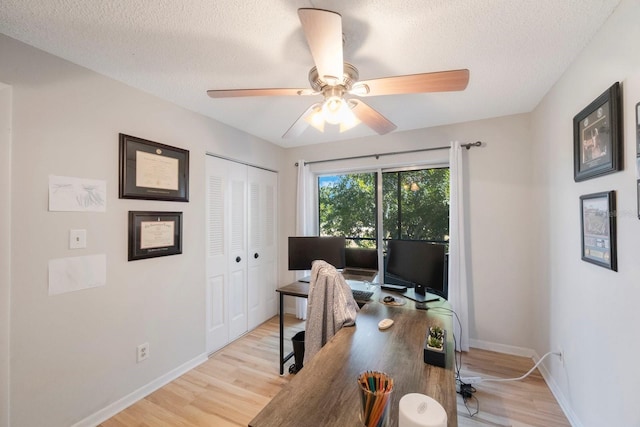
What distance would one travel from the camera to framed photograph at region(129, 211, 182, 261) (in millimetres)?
1945

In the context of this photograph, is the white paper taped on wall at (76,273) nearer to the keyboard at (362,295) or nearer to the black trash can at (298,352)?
the black trash can at (298,352)

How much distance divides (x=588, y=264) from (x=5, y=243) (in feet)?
10.7

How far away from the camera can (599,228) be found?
55.3 inches

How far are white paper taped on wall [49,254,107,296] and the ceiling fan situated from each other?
4.49ft

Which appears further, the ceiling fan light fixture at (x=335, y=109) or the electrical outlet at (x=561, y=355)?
the electrical outlet at (x=561, y=355)

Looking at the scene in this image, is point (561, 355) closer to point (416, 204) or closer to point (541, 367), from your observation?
point (541, 367)

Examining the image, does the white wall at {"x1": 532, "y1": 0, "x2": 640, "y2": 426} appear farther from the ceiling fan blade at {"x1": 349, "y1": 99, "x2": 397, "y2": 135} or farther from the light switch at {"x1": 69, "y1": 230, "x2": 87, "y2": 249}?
the light switch at {"x1": 69, "y1": 230, "x2": 87, "y2": 249}

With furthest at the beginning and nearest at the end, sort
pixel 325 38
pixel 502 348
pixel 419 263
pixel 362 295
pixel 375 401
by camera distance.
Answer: pixel 502 348 → pixel 362 295 → pixel 419 263 → pixel 325 38 → pixel 375 401

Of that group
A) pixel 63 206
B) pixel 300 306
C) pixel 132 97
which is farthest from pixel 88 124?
pixel 300 306

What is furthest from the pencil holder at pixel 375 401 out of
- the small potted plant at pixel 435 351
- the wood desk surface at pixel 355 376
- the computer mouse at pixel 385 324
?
the computer mouse at pixel 385 324

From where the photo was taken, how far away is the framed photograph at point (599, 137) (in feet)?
4.09

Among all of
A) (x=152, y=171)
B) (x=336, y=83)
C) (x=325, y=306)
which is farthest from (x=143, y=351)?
(x=336, y=83)

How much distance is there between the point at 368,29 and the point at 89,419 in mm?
2920

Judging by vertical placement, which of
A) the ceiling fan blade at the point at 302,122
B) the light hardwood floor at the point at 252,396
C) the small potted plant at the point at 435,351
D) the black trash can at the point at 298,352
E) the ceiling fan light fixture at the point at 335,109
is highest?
the ceiling fan blade at the point at 302,122
